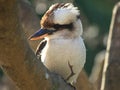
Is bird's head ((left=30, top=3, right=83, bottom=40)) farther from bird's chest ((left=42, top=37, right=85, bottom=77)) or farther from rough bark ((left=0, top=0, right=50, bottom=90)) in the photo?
rough bark ((left=0, top=0, right=50, bottom=90))

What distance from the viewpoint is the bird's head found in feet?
8.66

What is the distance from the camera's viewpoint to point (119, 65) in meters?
2.94

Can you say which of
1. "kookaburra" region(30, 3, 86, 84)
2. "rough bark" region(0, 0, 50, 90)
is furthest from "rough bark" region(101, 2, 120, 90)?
"rough bark" region(0, 0, 50, 90)

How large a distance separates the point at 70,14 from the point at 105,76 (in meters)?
0.40

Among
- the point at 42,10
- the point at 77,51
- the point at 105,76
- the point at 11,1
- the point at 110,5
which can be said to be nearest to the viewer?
the point at 11,1

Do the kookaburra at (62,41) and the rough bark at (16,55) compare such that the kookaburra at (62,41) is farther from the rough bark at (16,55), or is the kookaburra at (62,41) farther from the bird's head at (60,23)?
the rough bark at (16,55)

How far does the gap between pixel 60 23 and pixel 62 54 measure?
0.47 ft

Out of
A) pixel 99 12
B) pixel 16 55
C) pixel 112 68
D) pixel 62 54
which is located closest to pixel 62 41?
pixel 62 54

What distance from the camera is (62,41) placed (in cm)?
270

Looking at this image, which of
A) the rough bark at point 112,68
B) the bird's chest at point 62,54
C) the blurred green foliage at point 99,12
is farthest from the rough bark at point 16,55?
the blurred green foliage at point 99,12

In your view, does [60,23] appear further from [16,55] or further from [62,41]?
[16,55]

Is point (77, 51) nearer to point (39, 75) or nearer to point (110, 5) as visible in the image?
point (39, 75)

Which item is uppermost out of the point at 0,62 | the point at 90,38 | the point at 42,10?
the point at 0,62

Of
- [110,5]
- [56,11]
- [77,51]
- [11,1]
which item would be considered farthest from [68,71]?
[110,5]
